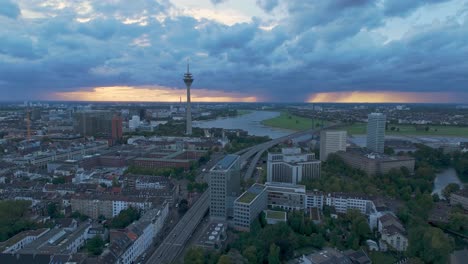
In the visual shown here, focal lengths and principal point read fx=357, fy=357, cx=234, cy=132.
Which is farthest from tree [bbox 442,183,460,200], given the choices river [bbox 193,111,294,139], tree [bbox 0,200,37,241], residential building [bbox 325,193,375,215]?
river [bbox 193,111,294,139]

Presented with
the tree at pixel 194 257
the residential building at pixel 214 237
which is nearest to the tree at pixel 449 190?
the residential building at pixel 214 237

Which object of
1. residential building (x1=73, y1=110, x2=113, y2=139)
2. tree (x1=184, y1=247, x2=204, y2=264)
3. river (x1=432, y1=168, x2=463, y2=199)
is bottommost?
river (x1=432, y1=168, x2=463, y2=199)

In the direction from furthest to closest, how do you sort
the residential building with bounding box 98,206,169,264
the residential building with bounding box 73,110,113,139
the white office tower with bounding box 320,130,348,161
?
the residential building with bounding box 73,110,113,139
the white office tower with bounding box 320,130,348,161
the residential building with bounding box 98,206,169,264

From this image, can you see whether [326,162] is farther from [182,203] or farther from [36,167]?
[36,167]

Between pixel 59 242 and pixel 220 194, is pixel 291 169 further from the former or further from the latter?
pixel 59 242

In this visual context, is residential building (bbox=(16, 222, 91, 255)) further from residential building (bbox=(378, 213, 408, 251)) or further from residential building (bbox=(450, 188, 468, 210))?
residential building (bbox=(450, 188, 468, 210))

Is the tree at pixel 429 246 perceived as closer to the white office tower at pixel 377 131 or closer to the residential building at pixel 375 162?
the residential building at pixel 375 162
